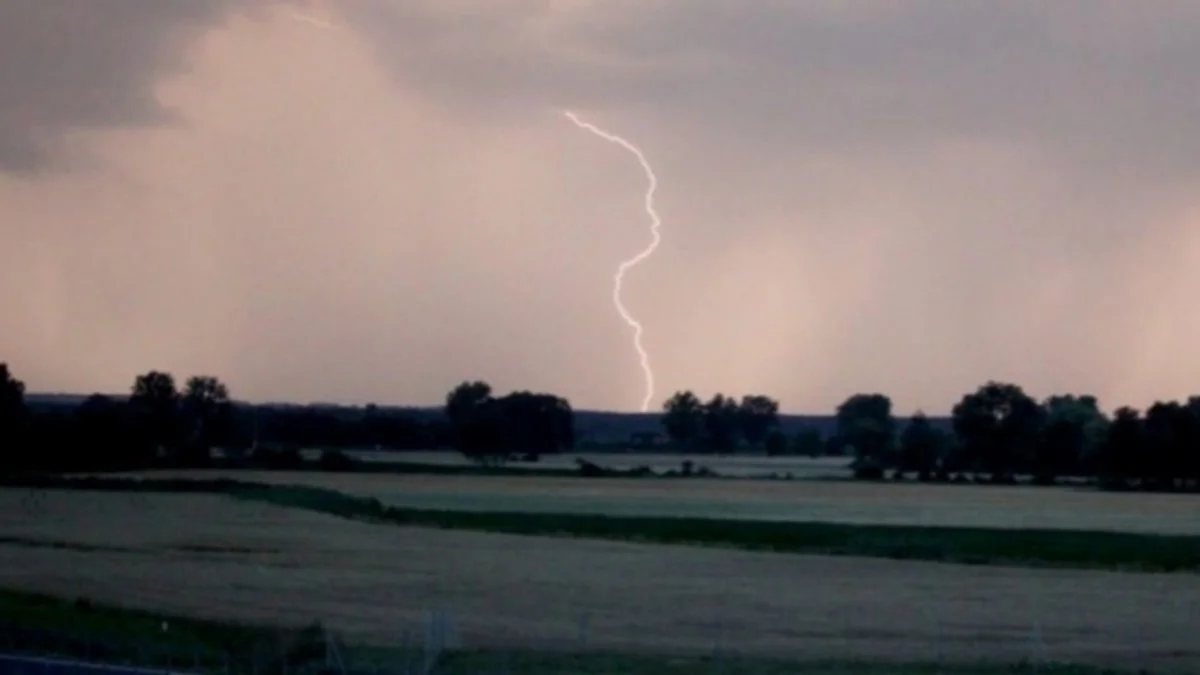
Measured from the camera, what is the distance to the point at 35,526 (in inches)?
3506

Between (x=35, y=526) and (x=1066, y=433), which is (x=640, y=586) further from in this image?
(x=1066, y=433)

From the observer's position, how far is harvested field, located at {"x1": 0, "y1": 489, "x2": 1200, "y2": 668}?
43344 mm

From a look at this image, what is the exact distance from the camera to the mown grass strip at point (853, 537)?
79125 mm

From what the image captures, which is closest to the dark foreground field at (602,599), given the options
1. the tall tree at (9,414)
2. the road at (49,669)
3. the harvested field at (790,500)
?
the road at (49,669)

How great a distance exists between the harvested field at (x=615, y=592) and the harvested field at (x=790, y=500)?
3025 cm

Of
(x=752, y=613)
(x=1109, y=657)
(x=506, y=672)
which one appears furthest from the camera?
(x=752, y=613)

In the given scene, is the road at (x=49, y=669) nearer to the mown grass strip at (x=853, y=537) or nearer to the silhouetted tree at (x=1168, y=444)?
the mown grass strip at (x=853, y=537)

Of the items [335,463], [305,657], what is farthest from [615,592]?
[335,463]

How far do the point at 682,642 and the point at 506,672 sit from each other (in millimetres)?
9245

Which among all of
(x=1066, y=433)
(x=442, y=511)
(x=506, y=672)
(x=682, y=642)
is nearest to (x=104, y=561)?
(x=682, y=642)

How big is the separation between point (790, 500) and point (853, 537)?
5256 cm

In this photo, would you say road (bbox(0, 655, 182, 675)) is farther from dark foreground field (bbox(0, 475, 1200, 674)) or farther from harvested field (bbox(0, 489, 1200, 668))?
harvested field (bbox(0, 489, 1200, 668))

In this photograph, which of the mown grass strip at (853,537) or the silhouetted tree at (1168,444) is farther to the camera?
the silhouetted tree at (1168,444)

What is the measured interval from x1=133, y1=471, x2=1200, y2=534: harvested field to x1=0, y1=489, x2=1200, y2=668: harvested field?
30.3 meters
